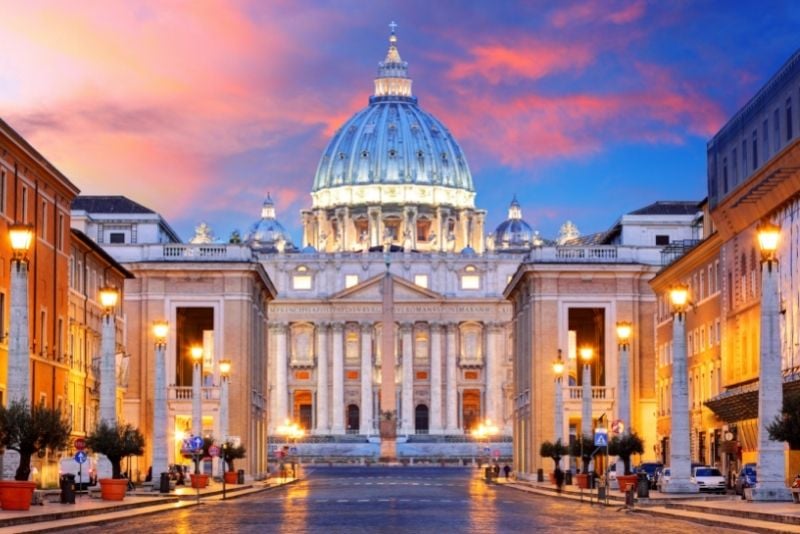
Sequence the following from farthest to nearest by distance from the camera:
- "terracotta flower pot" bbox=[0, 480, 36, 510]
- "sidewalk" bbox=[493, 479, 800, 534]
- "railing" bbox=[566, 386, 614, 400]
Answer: "railing" bbox=[566, 386, 614, 400]
"terracotta flower pot" bbox=[0, 480, 36, 510]
"sidewalk" bbox=[493, 479, 800, 534]

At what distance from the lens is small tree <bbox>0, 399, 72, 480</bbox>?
46438 millimetres

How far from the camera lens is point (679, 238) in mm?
125812

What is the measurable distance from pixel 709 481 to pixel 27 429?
107 ft

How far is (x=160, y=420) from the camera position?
72.3 metres

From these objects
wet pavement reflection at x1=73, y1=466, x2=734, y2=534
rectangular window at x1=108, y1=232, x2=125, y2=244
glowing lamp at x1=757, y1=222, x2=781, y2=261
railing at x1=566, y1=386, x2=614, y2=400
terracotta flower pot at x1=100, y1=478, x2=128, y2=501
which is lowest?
wet pavement reflection at x1=73, y1=466, x2=734, y2=534

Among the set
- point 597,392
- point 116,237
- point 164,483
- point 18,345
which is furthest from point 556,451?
point 18,345

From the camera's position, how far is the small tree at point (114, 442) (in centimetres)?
6181

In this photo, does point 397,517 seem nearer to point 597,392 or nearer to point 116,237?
point 597,392

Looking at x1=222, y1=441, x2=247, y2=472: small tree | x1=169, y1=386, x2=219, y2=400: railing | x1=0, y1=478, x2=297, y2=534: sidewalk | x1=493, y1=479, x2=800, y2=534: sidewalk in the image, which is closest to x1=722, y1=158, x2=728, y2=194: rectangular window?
x1=493, y1=479, x2=800, y2=534: sidewalk

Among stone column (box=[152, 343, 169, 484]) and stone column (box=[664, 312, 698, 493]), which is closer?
stone column (box=[664, 312, 698, 493])

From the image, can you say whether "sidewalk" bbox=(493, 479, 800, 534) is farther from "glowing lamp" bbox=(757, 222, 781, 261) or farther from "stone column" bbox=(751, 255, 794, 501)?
"glowing lamp" bbox=(757, 222, 781, 261)

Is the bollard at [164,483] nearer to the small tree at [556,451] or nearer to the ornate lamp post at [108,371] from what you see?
the ornate lamp post at [108,371]

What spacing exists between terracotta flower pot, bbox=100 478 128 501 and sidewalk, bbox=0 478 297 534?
0.26 meters

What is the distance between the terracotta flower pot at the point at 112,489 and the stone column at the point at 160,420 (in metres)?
11.7
